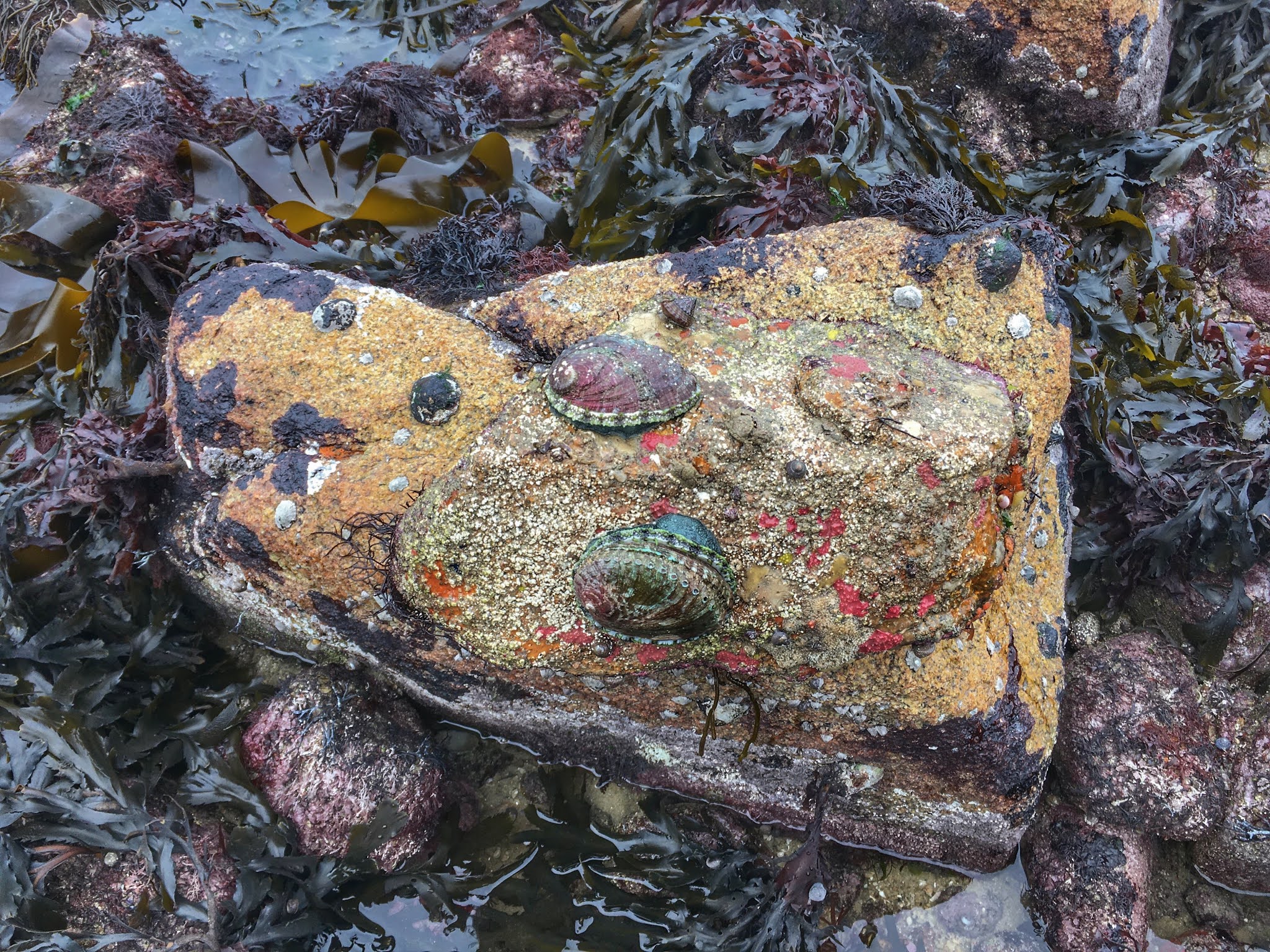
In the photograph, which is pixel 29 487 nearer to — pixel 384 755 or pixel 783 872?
pixel 384 755

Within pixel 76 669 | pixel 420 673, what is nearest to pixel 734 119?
pixel 420 673

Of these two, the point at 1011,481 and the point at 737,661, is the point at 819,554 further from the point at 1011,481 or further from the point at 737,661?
the point at 1011,481

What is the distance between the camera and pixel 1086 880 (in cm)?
261

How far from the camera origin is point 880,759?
2.49 meters

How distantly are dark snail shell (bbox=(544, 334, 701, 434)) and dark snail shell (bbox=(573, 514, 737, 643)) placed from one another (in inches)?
11.1

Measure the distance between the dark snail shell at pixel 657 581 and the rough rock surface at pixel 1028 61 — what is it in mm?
2703

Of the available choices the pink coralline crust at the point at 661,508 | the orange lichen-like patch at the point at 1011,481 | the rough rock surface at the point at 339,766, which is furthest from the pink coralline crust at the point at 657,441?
the rough rock surface at the point at 339,766

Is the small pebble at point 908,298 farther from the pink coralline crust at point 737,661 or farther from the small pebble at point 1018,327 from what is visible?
the pink coralline crust at point 737,661

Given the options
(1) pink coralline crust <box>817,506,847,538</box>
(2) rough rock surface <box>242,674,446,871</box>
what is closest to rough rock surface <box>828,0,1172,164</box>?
(1) pink coralline crust <box>817,506,847,538</box>

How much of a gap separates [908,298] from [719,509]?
98 cm

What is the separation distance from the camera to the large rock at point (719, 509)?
212cm

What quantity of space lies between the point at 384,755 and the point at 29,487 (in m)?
1.55

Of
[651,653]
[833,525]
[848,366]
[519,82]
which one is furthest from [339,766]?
[519,82]

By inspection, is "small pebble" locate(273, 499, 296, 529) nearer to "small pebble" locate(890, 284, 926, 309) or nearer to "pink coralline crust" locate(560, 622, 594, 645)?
"pink coralline crust" locate(560, 622, 594, 645)
